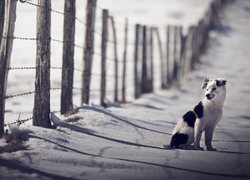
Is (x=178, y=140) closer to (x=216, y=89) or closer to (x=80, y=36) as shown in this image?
(x=216, y=89)

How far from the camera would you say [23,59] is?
25.7 meters

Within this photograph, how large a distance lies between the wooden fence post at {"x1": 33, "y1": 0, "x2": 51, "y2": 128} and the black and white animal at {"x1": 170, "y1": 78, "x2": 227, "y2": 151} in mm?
1734

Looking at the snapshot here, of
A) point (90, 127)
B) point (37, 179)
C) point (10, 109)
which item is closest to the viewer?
point (37, 179)

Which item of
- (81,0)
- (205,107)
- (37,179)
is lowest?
(37,179)

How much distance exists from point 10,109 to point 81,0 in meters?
31.2

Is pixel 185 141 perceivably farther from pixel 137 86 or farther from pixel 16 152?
pixel 137 86

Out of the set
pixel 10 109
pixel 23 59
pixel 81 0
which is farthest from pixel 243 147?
pixel 81 0

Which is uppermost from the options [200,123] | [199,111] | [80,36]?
[80,36]

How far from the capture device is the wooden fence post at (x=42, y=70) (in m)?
7.78

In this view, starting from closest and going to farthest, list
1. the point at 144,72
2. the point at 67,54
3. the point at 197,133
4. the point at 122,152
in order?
the point at 122,152 < the point at 197,133 < the point at 67,54 < the point at 144,72

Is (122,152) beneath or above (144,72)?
beneath

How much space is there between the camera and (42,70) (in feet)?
25.6

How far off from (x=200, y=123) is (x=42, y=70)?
2174 millimetres

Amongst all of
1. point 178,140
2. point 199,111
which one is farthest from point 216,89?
point 178,140
